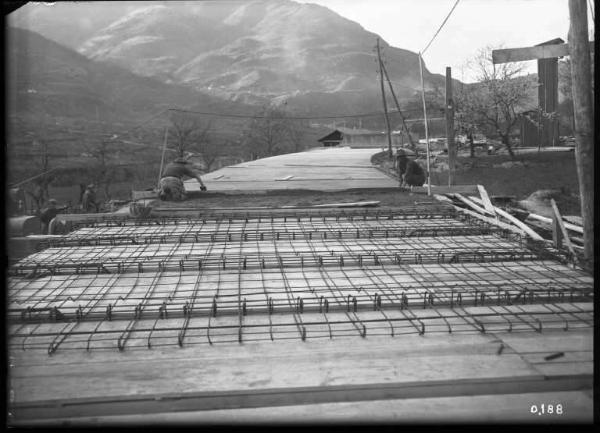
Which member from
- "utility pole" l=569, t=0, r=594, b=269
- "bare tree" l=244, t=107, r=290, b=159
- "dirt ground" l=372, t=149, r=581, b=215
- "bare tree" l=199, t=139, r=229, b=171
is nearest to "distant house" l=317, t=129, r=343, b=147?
"bare tree" l=244, t=107, r=290, b=159

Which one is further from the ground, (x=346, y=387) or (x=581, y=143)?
(x=581, y=143)

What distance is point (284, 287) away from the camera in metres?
3.55

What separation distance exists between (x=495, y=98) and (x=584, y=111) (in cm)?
2017

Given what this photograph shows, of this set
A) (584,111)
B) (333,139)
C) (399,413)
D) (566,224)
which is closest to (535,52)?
(584,111)

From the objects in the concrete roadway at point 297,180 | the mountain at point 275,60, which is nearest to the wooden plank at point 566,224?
the concrete roadway at point 297,180

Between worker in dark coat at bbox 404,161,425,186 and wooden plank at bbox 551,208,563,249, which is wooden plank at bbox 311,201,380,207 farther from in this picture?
wooden plank at bbox 551,208,563,249

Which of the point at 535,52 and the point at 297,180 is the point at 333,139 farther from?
the point at 535,52

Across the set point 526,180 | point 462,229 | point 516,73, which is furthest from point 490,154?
point 462,229

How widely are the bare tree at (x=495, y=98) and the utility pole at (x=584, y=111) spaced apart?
19205 mm

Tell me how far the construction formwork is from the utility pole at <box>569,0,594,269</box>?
1.23 ft

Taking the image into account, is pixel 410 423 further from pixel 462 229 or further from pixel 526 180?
pixel 526 180

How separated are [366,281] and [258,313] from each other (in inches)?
34.9

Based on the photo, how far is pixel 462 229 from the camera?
5.39 meters

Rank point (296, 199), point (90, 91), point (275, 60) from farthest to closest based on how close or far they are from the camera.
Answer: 1. point (275, 60)
2. point (90, 91)
3. point (296, 199)
